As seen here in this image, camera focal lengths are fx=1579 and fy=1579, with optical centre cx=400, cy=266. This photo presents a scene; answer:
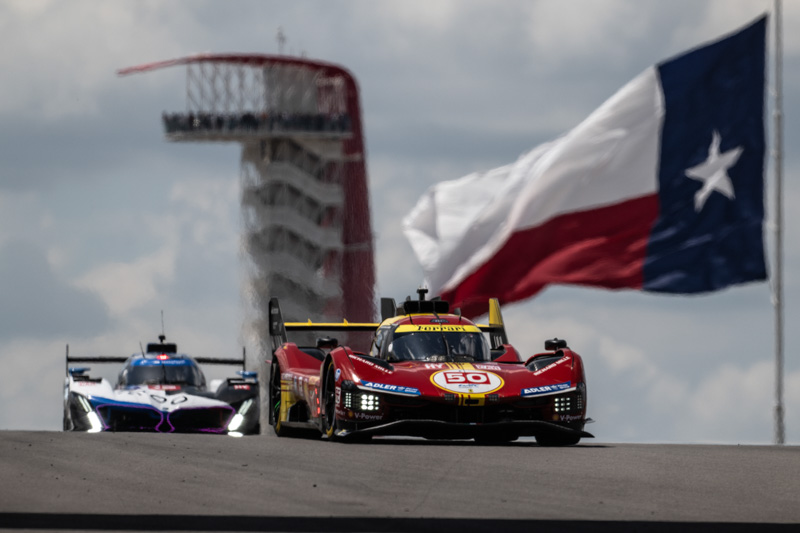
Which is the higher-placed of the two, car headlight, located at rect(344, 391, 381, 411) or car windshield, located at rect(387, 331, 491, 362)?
car windshield, located at rect(387, 331, 491, 362)

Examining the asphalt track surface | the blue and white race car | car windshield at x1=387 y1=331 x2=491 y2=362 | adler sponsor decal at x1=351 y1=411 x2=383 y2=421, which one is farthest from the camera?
the blue and white race car

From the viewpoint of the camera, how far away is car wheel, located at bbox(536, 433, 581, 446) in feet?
58.1

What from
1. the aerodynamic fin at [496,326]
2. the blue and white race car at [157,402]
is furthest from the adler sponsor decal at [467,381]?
the blue and white race car at [157,402]

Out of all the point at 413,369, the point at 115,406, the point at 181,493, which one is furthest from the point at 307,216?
the point at 181,493

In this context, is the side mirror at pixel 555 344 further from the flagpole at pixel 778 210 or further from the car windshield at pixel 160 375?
the car windshield at pixel 160 375

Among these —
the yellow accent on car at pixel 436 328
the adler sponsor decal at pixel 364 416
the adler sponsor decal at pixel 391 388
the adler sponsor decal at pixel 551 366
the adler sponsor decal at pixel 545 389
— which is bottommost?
the adler sponsor decal at pixel 364 416

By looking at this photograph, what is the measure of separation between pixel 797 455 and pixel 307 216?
87.0m

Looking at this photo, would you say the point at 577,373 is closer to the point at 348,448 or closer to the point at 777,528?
the point at 348,448

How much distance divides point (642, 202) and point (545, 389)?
25.0ft

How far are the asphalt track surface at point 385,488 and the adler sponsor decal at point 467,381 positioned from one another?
54.6 inches

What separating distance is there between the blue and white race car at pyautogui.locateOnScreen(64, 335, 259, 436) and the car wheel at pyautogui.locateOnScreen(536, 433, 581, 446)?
8.63m

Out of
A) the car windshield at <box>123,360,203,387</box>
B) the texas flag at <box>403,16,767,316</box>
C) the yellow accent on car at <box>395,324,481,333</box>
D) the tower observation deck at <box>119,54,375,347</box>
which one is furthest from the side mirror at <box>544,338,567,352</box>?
the tower observation deck at <box>119,54,375,347</box>

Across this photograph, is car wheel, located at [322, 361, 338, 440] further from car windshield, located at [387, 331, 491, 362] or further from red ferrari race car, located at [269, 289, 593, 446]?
car windshield, located at [387, 331, 491, 362]

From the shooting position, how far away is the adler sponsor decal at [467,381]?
17.1 metres
